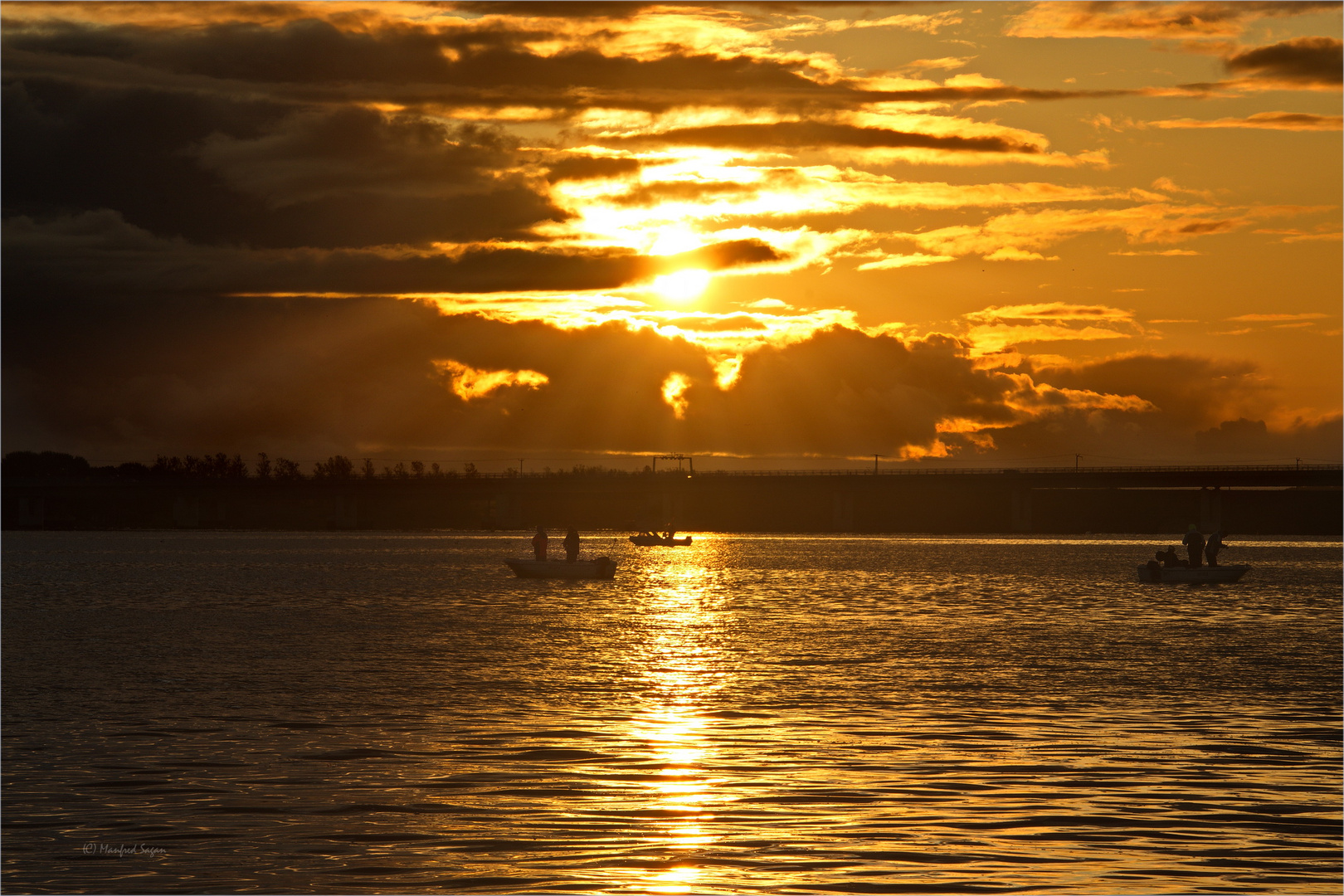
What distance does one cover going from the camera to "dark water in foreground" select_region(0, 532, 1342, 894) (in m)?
16.5

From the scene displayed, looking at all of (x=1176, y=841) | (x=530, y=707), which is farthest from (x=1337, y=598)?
(x=1176, y=841)

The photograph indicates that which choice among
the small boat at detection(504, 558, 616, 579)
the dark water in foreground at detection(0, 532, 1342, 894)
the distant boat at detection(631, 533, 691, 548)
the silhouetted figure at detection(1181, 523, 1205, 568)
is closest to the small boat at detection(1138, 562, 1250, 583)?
the silhouetted figure at detection(1181, 523, 1205, 568)

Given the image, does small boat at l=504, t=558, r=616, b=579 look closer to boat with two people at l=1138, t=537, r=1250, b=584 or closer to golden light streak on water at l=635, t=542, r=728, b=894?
golden light streak on water at l=635, t=542, r=728, b=894

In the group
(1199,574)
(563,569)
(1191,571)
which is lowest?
(1199,574)

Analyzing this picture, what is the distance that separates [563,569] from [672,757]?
202ft

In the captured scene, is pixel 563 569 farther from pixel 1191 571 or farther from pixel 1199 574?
pixel 1199 574

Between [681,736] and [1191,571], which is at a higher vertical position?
[681,736]

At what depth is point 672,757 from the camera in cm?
2347

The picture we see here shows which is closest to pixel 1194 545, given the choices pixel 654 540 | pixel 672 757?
pixel 672 757

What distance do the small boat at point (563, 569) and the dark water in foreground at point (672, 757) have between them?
29.4 m

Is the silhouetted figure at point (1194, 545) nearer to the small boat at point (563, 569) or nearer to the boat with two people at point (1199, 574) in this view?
the boat with two people at point (1199, 574)

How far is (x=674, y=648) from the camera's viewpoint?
1726 inches

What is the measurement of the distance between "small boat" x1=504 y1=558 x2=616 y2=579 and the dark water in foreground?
2936cm

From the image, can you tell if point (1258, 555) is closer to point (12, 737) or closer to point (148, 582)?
point (148, 582)
